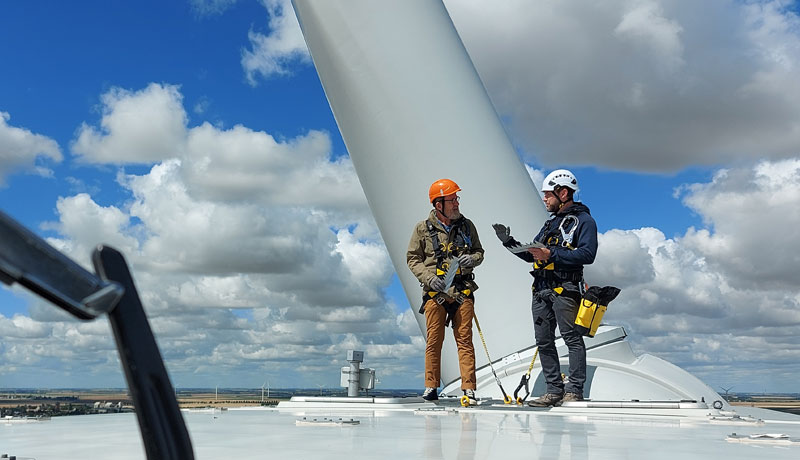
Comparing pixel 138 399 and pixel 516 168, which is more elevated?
pixel 516 168

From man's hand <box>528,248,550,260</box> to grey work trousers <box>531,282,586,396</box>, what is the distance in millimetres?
325

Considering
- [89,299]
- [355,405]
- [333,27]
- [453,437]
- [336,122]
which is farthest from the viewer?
[336,122]

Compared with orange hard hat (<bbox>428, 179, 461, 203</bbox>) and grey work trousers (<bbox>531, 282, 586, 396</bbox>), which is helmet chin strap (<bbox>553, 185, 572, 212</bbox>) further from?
orange hard hat (<bbox>428, 179, 461, 203</bbox>)

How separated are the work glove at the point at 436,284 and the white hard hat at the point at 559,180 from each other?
1.23m

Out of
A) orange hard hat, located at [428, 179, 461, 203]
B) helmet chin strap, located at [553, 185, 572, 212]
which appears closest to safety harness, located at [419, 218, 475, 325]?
orange hard hat, located at [428, 179, 461, 203]

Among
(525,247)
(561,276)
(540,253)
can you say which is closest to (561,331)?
(561,276)

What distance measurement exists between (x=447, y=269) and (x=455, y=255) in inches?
5.6

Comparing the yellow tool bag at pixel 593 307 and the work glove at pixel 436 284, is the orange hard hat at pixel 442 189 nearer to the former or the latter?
the work glove at pixel 436 284

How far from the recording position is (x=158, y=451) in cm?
99

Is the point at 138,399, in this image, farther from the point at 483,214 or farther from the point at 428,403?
the point at 483,214

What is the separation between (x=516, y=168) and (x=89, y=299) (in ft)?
24.5

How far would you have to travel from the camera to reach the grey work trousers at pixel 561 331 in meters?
5.90

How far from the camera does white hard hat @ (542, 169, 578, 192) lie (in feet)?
20.2

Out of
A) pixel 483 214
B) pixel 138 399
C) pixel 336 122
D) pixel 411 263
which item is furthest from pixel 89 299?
pixel 336 122
